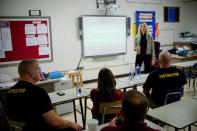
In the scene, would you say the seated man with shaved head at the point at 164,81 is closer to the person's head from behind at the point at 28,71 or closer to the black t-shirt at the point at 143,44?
the person's head from behind at the point at 28,71

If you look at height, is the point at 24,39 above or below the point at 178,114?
above

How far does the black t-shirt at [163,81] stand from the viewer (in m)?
2.57

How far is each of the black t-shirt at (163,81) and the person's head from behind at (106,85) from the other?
740 millimetres

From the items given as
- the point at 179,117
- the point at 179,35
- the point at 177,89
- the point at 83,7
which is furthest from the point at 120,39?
the point at 179,117

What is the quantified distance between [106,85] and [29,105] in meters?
0.87

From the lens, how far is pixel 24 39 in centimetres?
453

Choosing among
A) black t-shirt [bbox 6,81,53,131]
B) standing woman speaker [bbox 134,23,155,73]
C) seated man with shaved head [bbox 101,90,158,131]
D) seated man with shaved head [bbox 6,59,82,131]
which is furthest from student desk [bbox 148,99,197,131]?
standing woman speaker [bbox 134,23,155,73]

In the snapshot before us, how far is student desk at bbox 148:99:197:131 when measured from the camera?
1661mm

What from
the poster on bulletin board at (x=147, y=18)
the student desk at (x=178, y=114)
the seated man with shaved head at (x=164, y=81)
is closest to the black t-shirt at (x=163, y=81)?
the seated man with shaved head at (x=164, y=81)

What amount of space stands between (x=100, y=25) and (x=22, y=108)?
445cm

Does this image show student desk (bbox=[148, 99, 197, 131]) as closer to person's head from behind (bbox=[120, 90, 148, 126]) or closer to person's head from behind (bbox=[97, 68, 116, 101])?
person's head from behind (bbox=[97, 68, 116, 101])

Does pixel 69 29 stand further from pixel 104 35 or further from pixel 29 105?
pixel 29 105

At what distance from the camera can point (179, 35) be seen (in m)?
7.95

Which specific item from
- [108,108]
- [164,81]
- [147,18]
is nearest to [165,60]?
[164,81]
